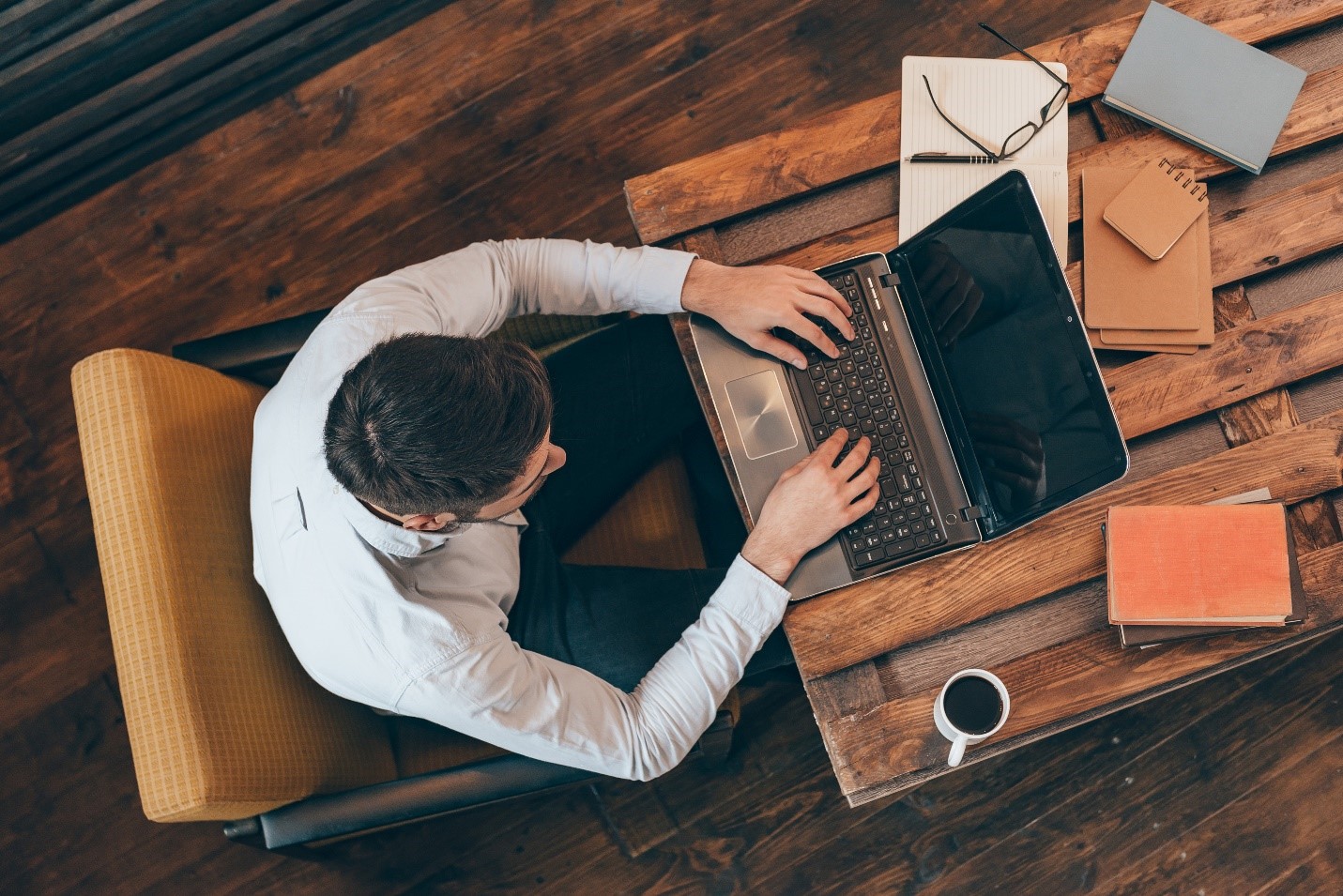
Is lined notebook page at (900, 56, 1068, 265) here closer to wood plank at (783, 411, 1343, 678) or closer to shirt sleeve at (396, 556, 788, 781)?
wood plank at (783, 411, 1343, 678)

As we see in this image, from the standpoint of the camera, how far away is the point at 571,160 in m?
2.05

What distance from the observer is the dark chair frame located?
1.12m

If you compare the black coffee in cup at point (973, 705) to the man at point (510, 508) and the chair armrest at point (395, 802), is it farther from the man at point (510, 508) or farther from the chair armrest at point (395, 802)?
the chair armrest at point (395, 802)

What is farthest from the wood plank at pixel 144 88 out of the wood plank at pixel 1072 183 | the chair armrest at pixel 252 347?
the wood plank at pixel 1072 183

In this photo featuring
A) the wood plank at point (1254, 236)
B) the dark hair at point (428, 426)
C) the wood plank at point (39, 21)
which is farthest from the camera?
the wood plank at point (39, 21)

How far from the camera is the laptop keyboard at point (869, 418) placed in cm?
120

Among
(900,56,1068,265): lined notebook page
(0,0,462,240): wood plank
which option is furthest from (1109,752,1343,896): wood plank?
(0,0,462,240): wood plank

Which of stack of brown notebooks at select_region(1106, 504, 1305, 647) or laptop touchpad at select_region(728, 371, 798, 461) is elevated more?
laptop touchpad at select_region(728, 371, 798, 461)

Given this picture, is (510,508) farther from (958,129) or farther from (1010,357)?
(958,129)

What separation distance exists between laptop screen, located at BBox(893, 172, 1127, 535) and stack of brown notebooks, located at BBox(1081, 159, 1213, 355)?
0.18 metres

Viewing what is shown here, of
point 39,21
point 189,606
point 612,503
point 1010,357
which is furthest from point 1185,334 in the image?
point 39,21

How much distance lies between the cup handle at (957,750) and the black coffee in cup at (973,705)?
1 centimetres

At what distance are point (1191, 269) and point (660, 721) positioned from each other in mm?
949

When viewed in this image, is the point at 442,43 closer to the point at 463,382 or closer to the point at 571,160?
the point at 571,160
